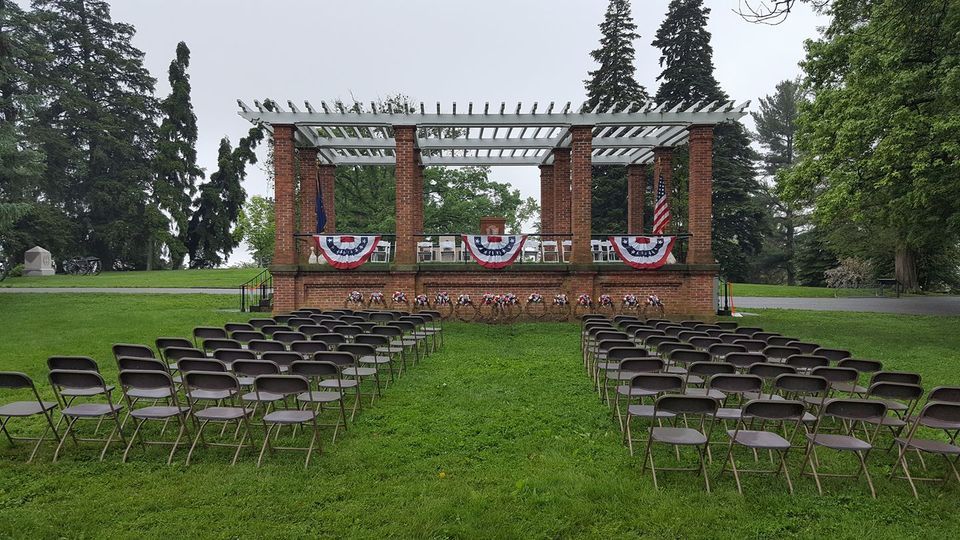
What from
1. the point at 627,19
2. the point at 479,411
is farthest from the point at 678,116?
the point at 627,19

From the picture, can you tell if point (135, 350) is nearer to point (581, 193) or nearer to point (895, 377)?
point (895, 377)

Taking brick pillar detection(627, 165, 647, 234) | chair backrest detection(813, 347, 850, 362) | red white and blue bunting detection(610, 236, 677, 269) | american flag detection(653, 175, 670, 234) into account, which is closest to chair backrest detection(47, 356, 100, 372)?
chair backrest detection(813, 347, 850, 362)

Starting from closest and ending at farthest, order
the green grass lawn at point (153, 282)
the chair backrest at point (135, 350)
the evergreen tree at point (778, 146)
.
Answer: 1. the chair backrest at point (135, 350)
2. the green grass lawn at point (153, 282)
3. the evergreen tree at point (778, 146)

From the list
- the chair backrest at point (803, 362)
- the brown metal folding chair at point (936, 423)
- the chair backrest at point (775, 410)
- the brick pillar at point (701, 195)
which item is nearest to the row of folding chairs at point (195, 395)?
the chair backrest at point (775, 410)

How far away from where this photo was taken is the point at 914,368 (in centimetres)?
928

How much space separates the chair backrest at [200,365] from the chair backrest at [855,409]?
17.2 feet

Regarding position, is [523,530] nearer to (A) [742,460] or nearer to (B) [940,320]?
(A) [742,460]

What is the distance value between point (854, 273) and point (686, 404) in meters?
34.0

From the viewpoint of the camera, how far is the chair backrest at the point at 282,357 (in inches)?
231

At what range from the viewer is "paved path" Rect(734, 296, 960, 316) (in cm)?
1908

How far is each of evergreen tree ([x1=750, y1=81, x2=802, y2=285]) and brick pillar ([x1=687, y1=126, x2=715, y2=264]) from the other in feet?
113

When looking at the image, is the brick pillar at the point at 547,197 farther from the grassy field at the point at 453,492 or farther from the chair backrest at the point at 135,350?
the chair backrest at the point at 135,350

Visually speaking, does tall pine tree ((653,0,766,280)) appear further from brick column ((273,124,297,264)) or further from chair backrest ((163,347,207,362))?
chair backrest ((163,347,207,362))

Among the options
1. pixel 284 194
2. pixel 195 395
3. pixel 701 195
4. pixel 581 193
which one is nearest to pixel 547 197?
pixel 581 193
